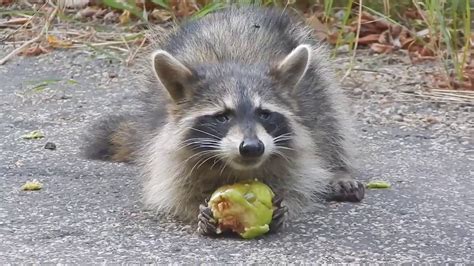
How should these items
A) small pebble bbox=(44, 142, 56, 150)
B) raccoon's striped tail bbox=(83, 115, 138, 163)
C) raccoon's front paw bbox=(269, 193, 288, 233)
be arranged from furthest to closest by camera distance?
1. small pebble bbox=(44, 142, 56, 150)
2. raccoon's striped tail bbox=(83, 115, 138, 163)
3. raccoon's front paw bbox=(269, 193, 288, 233)

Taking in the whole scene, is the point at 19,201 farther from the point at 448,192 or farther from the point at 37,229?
the point at 448,192

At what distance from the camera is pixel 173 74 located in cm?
397

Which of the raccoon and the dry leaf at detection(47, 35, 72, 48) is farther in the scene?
the dry leaf at detection(47, 35, 72, 48)

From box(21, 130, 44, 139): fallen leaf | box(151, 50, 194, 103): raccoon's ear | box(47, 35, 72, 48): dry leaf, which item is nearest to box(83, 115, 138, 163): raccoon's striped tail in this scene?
box(21, 130, 44, 139): fallen leaf

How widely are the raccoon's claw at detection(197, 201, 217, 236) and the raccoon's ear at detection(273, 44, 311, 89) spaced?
2.03 ft

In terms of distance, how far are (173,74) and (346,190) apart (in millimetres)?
839

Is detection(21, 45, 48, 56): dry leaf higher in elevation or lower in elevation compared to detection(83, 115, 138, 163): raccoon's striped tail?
lower

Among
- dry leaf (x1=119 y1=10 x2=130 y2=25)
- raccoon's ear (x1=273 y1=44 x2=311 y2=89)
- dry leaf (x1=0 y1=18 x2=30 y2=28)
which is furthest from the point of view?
dry leaf (x1=0 y1=18 x2=30 y2=28)

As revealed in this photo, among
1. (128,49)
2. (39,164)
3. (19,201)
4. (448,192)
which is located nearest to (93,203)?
(19,201)

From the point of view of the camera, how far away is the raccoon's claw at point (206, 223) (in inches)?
145

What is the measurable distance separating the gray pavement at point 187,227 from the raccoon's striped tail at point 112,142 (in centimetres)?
7

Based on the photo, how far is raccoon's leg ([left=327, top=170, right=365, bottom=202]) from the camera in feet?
13.9

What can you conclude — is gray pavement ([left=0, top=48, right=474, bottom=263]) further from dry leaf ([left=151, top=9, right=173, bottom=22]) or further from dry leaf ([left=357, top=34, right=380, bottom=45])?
dry leaf ([left=151, top=9, right=173, bottom=22])

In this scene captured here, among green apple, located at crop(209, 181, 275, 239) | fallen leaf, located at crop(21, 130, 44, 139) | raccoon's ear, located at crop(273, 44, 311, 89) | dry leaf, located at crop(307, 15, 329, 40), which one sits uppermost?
raccoon's ear, located at crop(273, 44, 311, 89)
